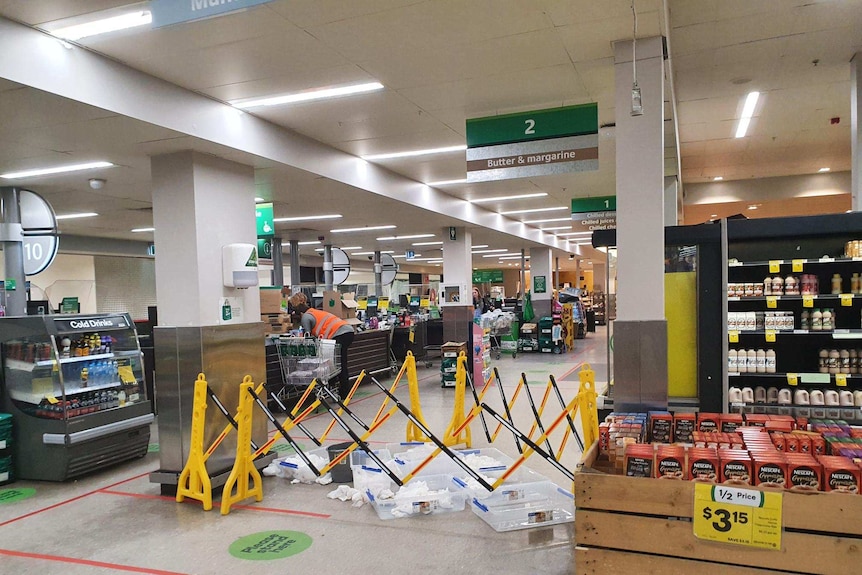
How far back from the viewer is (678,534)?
8.66 feet

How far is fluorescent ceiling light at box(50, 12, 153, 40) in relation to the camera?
12.2ft

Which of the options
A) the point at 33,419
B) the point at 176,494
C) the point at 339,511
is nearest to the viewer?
the point at 339,511

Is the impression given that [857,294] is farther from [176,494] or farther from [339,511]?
[176,494]

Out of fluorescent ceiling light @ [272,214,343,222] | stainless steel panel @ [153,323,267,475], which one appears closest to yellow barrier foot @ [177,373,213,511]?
stainless steel panel @ [153,323,267,475]

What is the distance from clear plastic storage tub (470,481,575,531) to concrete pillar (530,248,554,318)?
1340 centimetres

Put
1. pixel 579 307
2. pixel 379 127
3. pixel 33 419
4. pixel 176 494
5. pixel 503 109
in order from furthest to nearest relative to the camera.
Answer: pixel 579 307, pixel 379 127, pixel 503 109, pixel 33 419, pixel 176 494

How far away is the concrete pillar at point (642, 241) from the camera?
418cm

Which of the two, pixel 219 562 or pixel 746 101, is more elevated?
pixel 746 101

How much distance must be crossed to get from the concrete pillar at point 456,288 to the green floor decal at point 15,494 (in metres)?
8.29

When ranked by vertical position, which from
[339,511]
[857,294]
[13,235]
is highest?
[13,235]

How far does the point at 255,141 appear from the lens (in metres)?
5.67

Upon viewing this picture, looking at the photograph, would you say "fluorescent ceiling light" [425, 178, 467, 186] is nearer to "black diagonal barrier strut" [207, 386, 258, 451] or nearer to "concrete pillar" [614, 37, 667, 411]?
"concrete pillar" [614, 37, 667, 411]

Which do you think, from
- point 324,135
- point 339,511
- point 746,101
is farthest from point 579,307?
point 339,511

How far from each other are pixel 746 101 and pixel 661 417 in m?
4.70
